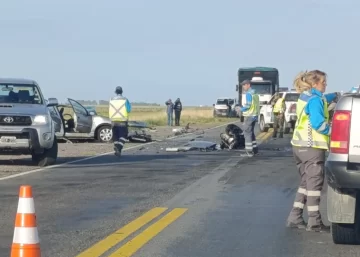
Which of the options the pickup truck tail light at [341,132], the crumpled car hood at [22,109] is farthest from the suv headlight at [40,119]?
the pickup truck tail light at [341,132]

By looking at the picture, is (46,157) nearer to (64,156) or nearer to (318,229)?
(64,156)

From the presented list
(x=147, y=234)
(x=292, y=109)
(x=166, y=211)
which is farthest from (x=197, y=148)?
(x=147, y=234)

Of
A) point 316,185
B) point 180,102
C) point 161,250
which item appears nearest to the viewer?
point 161,250

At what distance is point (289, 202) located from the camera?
39.5 feet

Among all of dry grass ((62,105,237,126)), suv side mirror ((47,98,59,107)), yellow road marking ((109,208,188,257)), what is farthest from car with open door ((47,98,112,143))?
dry grass ((62,105,237,126))

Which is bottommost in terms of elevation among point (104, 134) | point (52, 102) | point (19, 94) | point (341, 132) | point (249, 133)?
point (104, 134)

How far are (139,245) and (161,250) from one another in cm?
32

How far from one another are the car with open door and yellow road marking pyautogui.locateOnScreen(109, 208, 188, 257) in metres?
18.0

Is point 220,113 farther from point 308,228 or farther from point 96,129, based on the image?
Result: point 308,228

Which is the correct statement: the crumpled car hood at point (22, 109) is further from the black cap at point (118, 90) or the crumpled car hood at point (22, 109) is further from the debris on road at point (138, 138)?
the debris on road at point (138, 138)

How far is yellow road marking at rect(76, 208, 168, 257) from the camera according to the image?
8.17 m

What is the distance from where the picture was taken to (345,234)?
337 inches

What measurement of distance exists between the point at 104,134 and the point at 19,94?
10.7m

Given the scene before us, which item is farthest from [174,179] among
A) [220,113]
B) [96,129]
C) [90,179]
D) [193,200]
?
[220,113]
